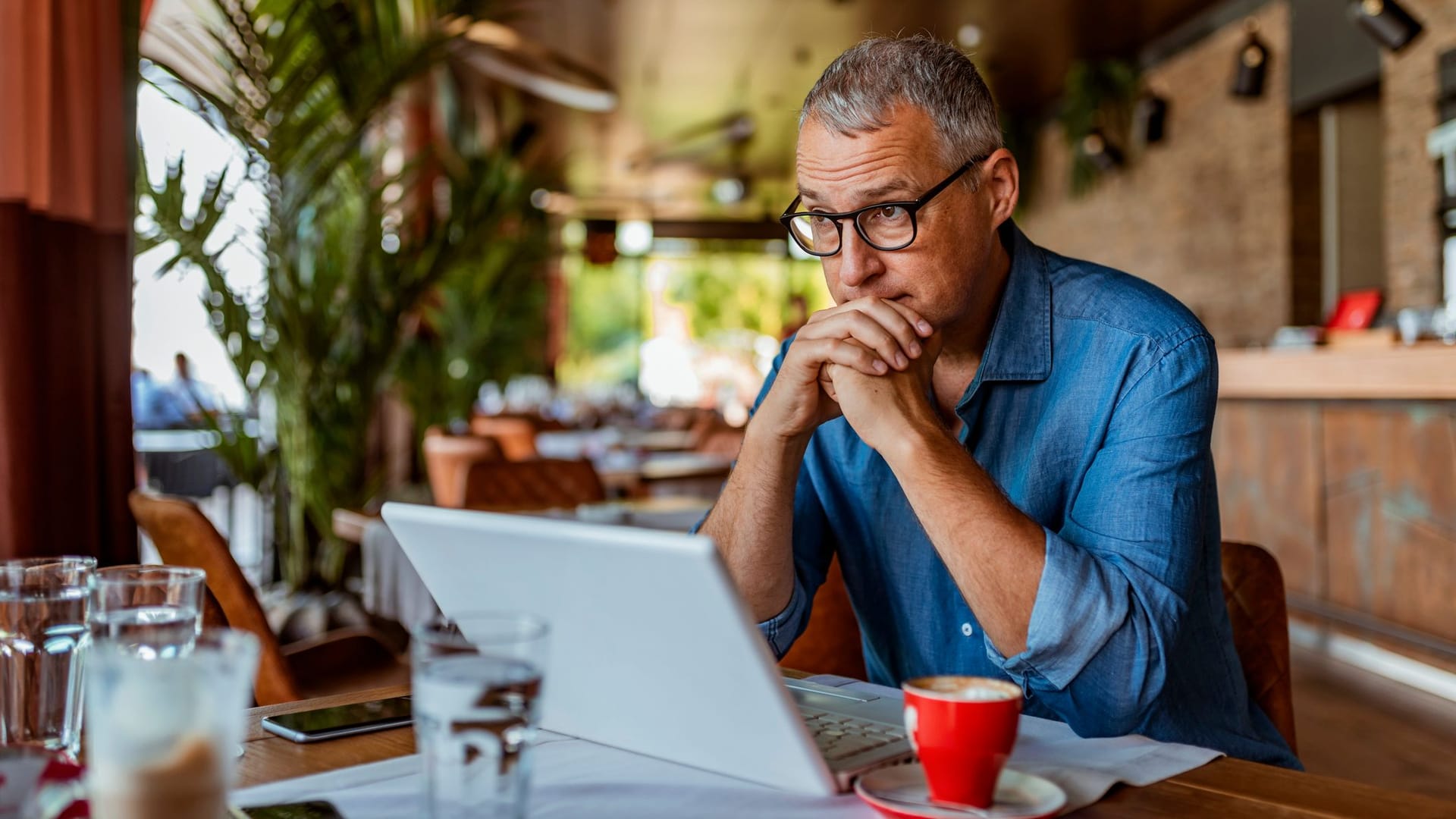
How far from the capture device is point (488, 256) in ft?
24.8

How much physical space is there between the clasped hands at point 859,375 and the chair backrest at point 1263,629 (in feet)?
1.57

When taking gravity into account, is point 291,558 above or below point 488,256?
below

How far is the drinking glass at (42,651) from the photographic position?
913 mm

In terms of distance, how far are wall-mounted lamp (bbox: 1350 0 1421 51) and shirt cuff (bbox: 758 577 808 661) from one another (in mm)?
5642

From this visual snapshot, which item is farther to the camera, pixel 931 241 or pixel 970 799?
pixel 931 241

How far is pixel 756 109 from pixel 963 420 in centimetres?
1096

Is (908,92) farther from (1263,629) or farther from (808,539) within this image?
(1263,629)

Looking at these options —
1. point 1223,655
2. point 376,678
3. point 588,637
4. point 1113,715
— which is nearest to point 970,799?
point 588,637

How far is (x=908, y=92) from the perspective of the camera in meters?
1.40

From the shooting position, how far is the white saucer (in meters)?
0.79

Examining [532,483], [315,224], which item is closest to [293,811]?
[532,483]

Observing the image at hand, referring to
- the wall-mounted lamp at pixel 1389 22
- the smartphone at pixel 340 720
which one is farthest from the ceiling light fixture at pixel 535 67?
the smartphone at pixel 340 720

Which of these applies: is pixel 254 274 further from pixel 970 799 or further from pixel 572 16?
pixel 572 16

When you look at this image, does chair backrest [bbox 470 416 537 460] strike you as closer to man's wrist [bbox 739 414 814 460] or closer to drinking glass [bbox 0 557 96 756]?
man's wrist [bbox 739 414 814 460]
